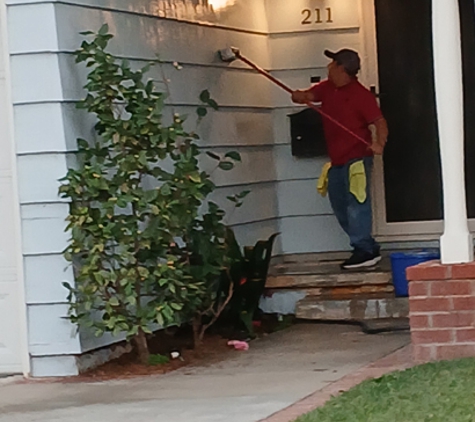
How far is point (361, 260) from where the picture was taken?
8.25 metres

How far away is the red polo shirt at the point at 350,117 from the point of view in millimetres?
8133

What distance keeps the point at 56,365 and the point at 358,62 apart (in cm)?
310

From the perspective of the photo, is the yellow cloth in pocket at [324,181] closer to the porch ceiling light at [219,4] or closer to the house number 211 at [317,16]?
the house number 211 at [317,16]

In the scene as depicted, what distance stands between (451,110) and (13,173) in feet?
7.79

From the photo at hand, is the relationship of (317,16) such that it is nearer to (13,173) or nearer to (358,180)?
(358,180)

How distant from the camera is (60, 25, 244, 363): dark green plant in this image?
6.25m

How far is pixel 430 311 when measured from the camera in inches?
234

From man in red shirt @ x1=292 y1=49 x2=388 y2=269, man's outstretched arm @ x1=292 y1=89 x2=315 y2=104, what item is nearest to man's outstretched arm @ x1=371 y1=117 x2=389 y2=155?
man in red shirt @ x1=292 y1=49 x2=388 y2=269

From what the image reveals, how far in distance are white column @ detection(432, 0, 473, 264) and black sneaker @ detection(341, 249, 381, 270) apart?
7.08 ft

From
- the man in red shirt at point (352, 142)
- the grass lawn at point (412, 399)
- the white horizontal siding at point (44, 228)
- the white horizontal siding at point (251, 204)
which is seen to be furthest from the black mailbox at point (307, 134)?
the grass lawn at point (412, 399)

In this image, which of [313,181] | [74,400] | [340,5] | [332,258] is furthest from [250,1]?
[74,400]

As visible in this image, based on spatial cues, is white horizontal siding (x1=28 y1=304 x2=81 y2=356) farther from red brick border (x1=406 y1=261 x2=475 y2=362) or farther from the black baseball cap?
the black baseball cap

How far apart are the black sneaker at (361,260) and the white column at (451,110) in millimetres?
2158

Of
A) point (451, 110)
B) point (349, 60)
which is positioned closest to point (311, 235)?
point (349, 60)
